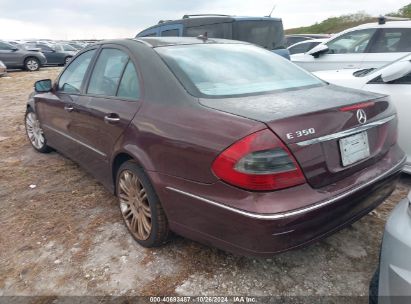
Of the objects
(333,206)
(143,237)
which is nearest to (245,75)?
(333,206)

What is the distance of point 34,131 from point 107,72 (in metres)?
2.44

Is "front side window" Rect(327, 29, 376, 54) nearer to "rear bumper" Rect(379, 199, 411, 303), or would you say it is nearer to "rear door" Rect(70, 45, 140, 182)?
"rear door" Rect(70, 45, 140, 182)

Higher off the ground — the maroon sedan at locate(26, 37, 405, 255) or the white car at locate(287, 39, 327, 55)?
the white car at locate(287, 39, 327, 55)

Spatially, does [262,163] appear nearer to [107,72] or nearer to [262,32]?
[107,72]

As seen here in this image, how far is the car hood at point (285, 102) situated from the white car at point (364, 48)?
4309 mm

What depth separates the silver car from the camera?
153cm

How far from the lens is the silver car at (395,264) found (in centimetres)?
153

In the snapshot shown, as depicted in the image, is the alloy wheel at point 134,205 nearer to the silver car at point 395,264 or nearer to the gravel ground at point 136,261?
the gravel ground at point 136,261

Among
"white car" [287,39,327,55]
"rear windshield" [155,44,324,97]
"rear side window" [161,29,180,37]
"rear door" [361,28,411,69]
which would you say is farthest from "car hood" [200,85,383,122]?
"white car" [287,39,327,55]

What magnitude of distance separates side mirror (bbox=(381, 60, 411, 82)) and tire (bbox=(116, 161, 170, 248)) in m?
2.63

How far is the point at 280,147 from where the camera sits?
1.87 m

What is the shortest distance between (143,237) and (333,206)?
141cm

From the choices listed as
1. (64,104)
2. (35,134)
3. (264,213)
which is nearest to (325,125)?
(264,213)


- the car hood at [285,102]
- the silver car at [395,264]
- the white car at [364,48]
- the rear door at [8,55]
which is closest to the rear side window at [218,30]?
the white car at [364,48]
